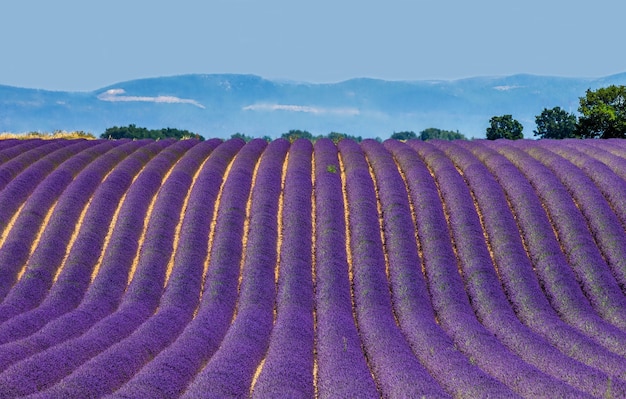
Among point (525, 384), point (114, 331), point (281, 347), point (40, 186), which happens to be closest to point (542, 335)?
point (525, 384)

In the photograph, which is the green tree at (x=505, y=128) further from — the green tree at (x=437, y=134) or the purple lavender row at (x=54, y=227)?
the green tree at (x=437, y=134)

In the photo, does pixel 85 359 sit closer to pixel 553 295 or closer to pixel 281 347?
pixel 281 347

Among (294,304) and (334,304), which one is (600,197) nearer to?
(334,304)

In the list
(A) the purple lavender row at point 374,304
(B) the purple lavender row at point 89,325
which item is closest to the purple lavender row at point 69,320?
(B) the purple lavender row at point 89,325

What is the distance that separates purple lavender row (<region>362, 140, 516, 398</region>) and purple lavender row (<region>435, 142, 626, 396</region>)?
1.46 m

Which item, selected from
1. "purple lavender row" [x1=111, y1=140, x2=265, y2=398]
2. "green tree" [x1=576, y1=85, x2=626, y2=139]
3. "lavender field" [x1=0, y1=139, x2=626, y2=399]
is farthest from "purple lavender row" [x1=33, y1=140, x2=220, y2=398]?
"green tree" [x1=576, y1=85, x2=626, y2=139]

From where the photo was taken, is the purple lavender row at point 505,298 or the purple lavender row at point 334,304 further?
the purple lavender row at point 505,298

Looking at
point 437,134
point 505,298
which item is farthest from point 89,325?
point 437,134

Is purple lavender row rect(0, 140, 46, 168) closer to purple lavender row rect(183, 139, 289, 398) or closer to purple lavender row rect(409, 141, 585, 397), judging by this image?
purple lavender row rect(183, 139, 289, 398)

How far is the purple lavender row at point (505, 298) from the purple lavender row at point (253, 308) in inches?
226

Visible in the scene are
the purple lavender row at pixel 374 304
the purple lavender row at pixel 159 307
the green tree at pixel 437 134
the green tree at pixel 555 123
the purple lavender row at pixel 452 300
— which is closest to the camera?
the purple lavender row at pixel 159 307

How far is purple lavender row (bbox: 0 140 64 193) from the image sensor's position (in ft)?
94.8

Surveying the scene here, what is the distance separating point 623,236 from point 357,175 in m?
10.2

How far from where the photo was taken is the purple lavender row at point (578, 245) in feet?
63.3
